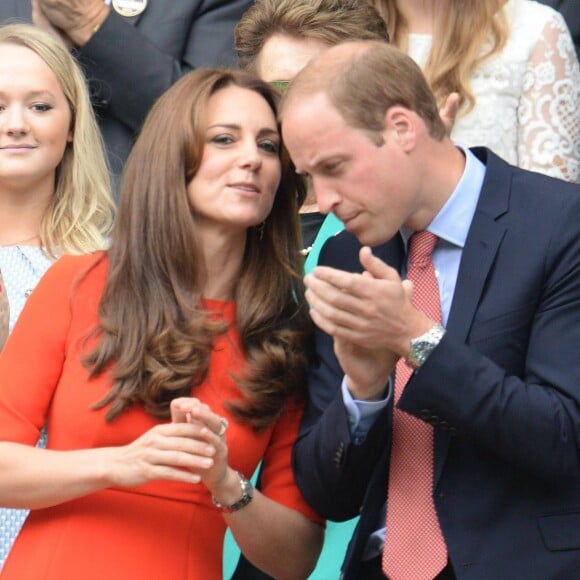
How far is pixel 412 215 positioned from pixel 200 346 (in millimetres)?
655

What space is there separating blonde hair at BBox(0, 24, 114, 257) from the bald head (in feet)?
4.13

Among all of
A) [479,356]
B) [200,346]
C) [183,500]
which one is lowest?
[183,500]

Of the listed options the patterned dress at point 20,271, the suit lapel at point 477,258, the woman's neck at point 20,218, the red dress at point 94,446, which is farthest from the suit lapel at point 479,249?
the woman's neck at point 20,218

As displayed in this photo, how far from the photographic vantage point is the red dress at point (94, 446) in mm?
3342

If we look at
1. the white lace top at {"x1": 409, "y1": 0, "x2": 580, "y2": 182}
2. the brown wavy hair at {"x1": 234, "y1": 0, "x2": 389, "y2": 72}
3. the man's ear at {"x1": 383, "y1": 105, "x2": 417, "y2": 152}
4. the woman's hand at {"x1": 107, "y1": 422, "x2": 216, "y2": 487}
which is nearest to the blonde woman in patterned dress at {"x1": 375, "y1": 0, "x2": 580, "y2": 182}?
the white lace top at {"x1": 409, "y1": 0, "x2": 580, "y2": 182}

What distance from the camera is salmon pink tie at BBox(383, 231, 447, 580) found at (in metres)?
3.07

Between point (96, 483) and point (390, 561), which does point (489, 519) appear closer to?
point (390, 561)

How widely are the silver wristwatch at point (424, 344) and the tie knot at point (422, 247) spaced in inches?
12.7

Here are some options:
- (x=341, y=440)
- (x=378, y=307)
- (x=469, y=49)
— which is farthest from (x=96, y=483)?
(x=469, y=49)

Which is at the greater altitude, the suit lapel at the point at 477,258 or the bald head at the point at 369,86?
the bald head at the point at 369,86

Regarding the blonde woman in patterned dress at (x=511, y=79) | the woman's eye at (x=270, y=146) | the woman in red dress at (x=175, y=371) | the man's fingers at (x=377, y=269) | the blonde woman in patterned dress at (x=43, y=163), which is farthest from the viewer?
the blonde woman in patterned dress at (x=511, y=79)

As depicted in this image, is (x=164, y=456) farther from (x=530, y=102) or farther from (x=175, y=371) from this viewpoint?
(x=530, y=102)

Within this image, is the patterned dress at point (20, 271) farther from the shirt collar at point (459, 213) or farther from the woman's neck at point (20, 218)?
the shirt collar at point (459, 213)

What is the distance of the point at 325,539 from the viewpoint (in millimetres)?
3773
